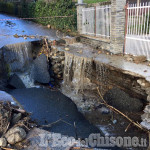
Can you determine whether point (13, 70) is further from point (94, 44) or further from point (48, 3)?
point (48, 3)

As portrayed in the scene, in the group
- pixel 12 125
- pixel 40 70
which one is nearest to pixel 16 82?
pixel 40 70

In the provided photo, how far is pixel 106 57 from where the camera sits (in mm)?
7742

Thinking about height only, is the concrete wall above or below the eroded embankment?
above

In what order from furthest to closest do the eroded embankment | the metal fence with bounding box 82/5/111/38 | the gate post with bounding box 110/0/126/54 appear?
the metal fence with bounding box 82/5/111/38, the gate post with bounding box 110/0/126/54, the eroded embankment

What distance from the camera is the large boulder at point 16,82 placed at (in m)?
8.51

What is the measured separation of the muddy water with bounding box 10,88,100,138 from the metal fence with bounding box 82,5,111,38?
13.6ft

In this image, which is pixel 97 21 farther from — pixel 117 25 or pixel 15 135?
pixel 15 135

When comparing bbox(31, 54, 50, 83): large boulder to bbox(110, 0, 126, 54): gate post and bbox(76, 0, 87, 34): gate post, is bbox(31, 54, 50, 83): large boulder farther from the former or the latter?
bbox(110, 0, 126, 54): gate post

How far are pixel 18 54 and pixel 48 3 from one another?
7.32m

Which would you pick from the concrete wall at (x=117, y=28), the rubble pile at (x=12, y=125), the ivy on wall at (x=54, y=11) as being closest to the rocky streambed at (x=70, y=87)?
the concrete wall at (x=117, y=28)

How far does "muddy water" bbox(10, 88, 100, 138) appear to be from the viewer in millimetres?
5420

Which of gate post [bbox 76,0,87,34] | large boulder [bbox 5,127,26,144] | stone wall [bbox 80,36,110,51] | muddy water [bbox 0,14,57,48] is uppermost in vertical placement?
gate post [bbox 76,0,87,34]

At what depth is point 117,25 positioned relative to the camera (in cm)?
744

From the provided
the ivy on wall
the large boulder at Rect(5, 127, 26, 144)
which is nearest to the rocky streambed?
the large boulder at Rect(5, 127, 26, 144)
